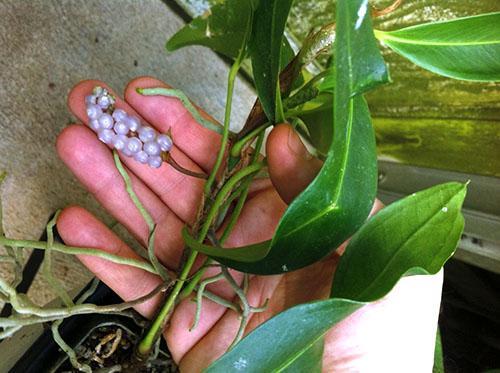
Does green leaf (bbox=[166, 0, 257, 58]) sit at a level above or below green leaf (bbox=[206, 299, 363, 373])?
above

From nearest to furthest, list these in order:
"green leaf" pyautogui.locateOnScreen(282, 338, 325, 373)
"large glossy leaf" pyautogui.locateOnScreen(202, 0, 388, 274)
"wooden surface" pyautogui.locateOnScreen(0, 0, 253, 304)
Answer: "large glossy leaf" pyautogui.locateOnScreen(202, 0, 388, 274) → "green leaf" pyautogui.locateOnScreen(282, 338, 325, 373) → "wooden surface" pyautogui.locateOnScreen(0, 0, 253, 304)

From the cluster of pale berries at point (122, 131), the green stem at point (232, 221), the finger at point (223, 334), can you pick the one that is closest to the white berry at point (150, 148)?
the cluster of pale berries at point (122, 131)

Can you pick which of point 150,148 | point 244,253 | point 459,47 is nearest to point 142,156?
point 150,148

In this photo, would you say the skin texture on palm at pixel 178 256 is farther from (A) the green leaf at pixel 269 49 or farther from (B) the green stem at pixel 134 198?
(A) the green leaf at pixel 269 49

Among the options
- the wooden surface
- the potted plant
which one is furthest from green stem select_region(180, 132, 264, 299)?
the wooden surface

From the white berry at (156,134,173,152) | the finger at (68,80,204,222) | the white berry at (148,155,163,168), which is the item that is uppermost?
the white berry at (156,134,173,152)

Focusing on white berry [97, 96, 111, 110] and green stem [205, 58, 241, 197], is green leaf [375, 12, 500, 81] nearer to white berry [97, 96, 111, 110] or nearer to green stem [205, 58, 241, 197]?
green stem [205, 58, 241, 197]
